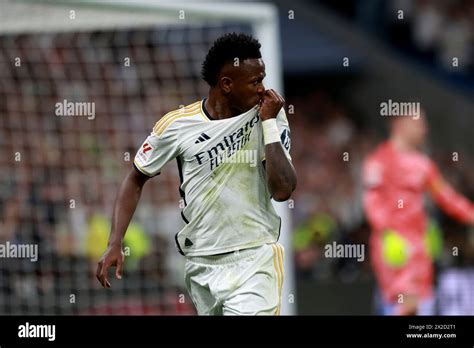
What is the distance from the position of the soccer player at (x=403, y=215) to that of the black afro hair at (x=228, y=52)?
181 inches

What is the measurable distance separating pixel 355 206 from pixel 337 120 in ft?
6.85

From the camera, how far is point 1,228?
10.3 metres

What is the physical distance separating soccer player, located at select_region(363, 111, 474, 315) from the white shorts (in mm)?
4448

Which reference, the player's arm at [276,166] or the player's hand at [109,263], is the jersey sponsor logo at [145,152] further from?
the player's arm at [276,166]

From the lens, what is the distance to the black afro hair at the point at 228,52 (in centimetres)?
608

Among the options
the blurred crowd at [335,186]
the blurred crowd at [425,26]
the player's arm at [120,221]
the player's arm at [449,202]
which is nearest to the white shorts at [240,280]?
the player's arm at [120,221]

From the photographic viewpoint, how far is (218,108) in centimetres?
621

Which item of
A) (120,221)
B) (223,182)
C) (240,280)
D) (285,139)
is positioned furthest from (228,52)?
(240,280)

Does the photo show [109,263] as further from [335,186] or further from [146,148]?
[335,186]

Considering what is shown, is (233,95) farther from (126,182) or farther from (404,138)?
(404,138)

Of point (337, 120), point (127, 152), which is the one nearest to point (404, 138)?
point (127, 152)
